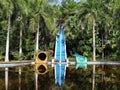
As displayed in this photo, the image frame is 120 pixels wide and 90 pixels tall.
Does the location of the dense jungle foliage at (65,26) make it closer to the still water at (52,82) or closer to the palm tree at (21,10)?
the palm tree at (21,10)

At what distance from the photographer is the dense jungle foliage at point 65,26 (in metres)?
39.0

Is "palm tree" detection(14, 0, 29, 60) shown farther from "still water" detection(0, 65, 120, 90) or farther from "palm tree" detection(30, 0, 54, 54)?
"still water" detection(0, 65, 120, 90)

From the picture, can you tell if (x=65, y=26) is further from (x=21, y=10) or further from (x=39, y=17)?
(x=21, y=10)

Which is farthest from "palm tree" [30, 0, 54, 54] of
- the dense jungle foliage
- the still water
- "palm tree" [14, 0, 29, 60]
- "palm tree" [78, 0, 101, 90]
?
the still water

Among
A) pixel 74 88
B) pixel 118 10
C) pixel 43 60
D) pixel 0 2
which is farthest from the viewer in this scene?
pixel 118 10

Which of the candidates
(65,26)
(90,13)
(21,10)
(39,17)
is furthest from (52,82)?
(65,26)

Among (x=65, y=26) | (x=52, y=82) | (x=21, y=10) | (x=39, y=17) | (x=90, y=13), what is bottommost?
(x=52, y=82)

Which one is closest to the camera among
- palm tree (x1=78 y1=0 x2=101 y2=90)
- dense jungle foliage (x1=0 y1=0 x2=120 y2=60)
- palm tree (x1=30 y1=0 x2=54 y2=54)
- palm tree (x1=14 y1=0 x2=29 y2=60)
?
palm tree (x1=14 y1=0 x2=29 y2=60)

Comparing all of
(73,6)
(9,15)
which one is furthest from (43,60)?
(73,6)

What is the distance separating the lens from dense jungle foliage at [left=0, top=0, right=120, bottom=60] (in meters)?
39.0

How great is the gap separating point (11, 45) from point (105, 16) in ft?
41.8

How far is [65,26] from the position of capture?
44.6 metres

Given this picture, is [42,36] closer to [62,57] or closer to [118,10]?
[62,57]

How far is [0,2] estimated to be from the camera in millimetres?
32594
